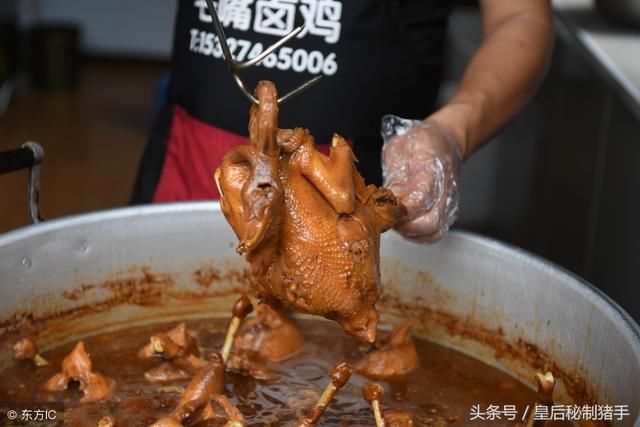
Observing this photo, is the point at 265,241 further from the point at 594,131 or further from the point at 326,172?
the point at 594,131

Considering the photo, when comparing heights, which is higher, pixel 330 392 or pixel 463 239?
pixel 463 239

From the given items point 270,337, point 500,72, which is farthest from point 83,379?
point 500,72

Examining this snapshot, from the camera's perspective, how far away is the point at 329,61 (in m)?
1.53

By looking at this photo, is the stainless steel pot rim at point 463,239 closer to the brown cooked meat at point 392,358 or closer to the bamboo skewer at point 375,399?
the brown cooked meat at point 392,358

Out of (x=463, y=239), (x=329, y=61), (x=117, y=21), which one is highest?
(x=329, y=61)

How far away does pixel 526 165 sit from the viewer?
9.64 feet

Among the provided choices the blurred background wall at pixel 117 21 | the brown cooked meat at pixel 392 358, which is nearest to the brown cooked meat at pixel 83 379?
the brown cooked meat at pixel 392 358

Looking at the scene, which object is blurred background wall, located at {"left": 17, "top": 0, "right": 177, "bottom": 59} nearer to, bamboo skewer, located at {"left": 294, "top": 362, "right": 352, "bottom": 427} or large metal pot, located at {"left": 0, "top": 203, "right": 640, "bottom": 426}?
large metal pot, located at {"left": 0, "top": 203, "right": 640, "bottom": 426}

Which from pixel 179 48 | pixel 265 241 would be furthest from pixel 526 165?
pixel 265 241

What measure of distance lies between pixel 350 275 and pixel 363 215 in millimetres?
76

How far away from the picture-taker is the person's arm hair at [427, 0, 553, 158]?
4.60 feet

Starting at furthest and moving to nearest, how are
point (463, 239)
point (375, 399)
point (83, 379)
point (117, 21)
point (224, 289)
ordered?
point (117, 21)
point (224, 289)
point (463, 239)
point (83, 379)
point (375, 399)

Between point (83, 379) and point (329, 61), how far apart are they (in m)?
0.65

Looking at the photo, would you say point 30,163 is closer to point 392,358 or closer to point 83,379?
point 83,379
